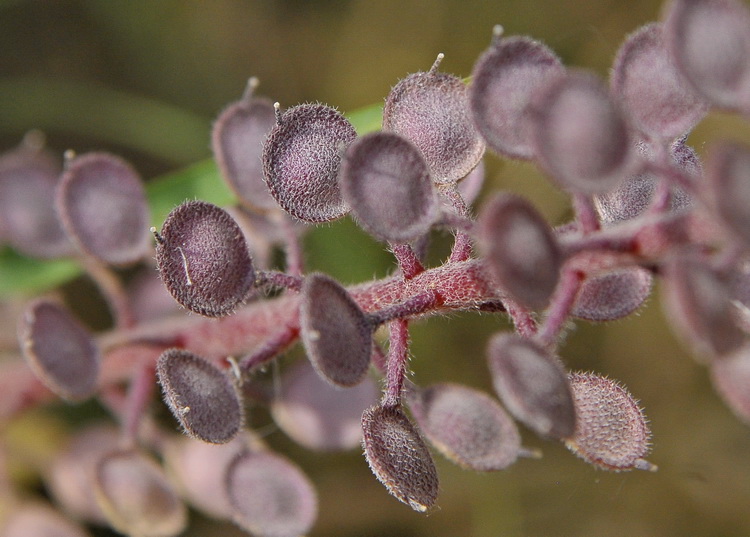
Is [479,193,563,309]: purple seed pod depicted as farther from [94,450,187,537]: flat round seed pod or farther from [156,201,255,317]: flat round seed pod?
[94,450,187,537]: flat round seed pod

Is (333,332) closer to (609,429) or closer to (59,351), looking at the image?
(609,429)

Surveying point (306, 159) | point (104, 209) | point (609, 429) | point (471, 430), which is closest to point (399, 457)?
point (471, 430)

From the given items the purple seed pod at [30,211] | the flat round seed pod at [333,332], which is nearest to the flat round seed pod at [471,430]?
the flat round seed pod at [333,332]

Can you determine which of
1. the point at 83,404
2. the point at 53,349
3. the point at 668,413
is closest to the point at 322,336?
the point at 53,349

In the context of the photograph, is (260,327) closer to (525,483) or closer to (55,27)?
(525,483)

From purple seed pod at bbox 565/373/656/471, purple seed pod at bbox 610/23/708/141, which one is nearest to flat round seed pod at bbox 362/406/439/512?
purple seed pod at bbox 565/373/656/471
